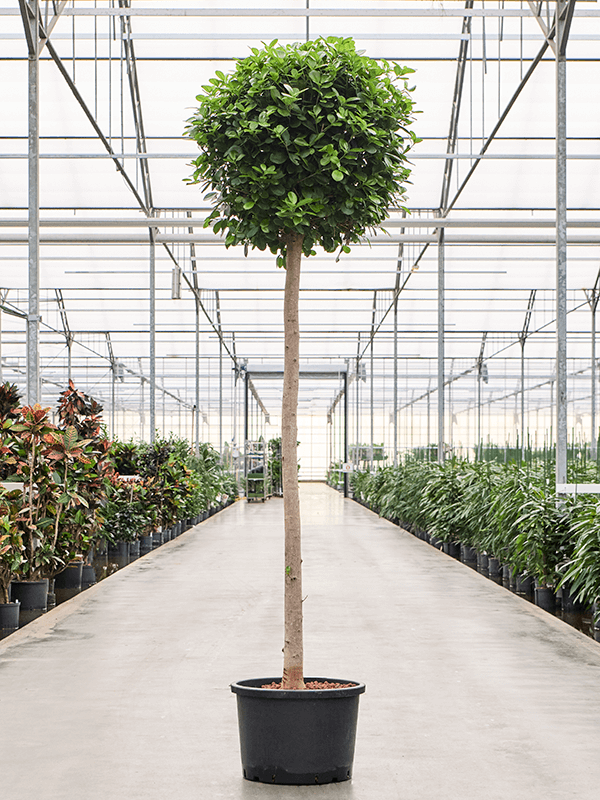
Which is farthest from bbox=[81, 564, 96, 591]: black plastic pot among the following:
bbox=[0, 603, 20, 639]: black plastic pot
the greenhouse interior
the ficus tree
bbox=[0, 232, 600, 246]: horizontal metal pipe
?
bbox=[0, 232, 600, 246]: horizontal metal pipe

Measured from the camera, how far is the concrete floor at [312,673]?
3.02m

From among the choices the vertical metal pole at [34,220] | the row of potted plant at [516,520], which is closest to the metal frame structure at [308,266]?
the vertical metal pole at [34,220]

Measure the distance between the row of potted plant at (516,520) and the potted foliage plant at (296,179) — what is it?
2.90 m

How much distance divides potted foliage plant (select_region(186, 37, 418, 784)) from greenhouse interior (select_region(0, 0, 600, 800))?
0.09 ft

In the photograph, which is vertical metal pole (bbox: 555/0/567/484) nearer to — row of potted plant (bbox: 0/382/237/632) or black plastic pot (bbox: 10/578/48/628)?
row of potted plant (bbox: 0/382/237/632)

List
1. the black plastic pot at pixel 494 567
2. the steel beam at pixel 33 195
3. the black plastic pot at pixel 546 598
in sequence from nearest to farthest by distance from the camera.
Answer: the black plastic pot at pixel 546 598 → the steel beam at pixel 33 195 → the black plastic pot at pixel 494 567

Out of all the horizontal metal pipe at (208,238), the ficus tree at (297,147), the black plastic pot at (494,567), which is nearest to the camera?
the ficus tree at (297,147)

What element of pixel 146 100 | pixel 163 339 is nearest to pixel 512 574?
pixel 146 100

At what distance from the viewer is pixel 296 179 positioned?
120 inches

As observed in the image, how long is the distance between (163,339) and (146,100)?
1134cm

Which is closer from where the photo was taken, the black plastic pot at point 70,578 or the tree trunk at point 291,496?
the tree trunk at point 291,496

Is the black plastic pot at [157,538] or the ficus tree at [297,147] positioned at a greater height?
the ficus tree at [297,147]

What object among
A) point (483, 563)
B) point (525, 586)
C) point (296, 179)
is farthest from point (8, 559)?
point (483, 563)

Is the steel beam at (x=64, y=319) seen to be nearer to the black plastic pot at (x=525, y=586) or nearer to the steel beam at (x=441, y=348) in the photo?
the steel beam at (x=441, y=348)
